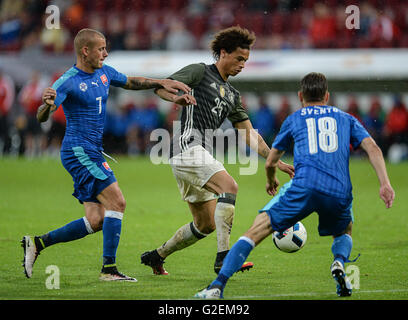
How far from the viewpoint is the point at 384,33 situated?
24000 mm

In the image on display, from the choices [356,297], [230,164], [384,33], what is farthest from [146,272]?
[384,33]

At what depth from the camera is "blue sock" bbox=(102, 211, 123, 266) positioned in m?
7.08

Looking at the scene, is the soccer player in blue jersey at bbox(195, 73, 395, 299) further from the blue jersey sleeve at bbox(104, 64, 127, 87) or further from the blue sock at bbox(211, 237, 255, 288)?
the blue jersey sleeve at bbox(104, 64, 127, 87)

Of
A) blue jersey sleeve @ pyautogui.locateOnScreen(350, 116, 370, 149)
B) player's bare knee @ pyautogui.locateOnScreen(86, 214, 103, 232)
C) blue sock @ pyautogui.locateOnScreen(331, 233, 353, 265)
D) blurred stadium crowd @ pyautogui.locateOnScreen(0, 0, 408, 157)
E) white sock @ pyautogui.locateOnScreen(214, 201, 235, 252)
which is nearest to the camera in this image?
blue jersey sleeve @ pyautogui.locateOnScreen(350, 116, 370, 149)

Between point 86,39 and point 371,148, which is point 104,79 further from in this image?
point 371,148

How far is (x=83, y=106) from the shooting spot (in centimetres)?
733

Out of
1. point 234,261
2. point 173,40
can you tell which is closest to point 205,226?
point 234,261

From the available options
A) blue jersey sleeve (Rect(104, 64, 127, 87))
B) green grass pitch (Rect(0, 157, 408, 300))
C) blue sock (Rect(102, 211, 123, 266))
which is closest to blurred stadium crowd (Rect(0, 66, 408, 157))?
green grass pitch (Rect(0, 157, 408, 300))

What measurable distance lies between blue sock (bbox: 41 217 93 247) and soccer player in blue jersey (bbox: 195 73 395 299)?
2049 mm

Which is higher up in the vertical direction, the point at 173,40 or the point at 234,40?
the point at 173,40

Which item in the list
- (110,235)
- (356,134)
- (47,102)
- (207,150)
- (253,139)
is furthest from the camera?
(253,139)

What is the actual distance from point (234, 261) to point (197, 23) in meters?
21.9

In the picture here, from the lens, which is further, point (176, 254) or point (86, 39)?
point (176, 254)

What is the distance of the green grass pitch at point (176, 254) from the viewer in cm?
651
